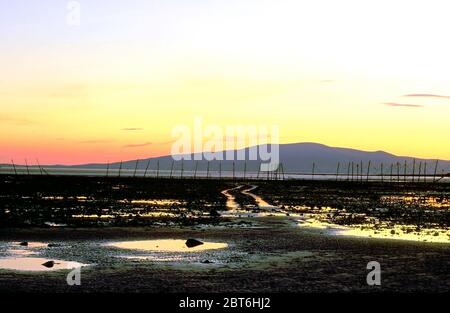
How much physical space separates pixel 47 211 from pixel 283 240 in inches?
873

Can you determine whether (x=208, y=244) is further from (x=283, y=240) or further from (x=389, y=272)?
(x=389, y=272)

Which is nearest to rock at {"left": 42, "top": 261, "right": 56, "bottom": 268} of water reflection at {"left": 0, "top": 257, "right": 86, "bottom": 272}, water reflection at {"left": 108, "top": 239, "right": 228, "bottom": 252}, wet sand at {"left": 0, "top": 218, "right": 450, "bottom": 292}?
water reflection at {"left": 0, "top": 257, "right": 86, "bottom": 272}

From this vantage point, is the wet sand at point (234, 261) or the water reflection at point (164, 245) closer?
the wet sand at point (234, 261)

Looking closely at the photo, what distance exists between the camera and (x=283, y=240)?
2834cm

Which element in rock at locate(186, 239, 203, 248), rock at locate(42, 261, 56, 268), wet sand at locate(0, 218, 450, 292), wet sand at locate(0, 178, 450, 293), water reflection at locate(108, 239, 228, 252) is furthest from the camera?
rock at locate(186, 239, 203, 248)

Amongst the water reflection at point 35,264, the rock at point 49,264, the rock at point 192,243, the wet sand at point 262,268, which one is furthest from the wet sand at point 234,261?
the rock at point 192,243

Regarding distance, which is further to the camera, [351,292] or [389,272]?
[389,272]

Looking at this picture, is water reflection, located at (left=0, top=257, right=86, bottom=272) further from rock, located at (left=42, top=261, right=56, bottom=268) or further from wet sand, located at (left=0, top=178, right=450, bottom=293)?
wet sand, located at (left=0, top=178, right=450, bottom=293)

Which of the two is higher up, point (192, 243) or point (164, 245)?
point (192, 243)

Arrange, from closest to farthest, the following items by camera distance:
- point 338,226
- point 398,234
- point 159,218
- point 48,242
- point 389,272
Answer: point 389,272 → point 48,242 → point 398,234 → point 338,226 → point 159,218

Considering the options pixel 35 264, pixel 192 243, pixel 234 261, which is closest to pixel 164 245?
pixel 192 243

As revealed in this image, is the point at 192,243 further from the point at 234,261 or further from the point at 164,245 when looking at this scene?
the point at 234,261

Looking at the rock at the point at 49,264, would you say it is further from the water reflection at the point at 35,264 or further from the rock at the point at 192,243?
the rock at the point at 192,243
